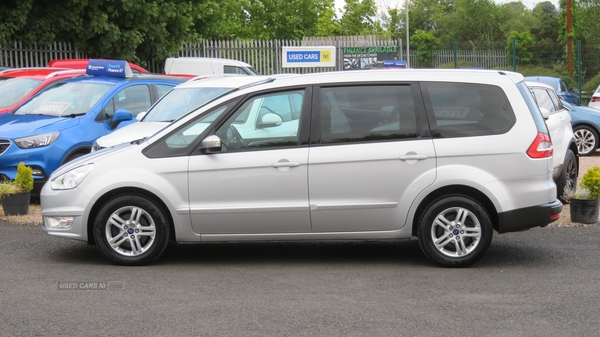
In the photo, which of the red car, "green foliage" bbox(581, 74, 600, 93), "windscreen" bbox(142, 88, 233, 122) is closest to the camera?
"windscreen" bbox(142, 88, 233, 122)

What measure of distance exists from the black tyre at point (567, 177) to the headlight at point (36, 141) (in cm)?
660

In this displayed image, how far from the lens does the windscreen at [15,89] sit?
13.8 meters

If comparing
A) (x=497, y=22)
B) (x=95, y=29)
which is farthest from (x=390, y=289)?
(x=497, y=22)

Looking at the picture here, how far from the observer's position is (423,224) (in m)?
7.57

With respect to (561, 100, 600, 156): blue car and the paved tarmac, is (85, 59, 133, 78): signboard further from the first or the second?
(561, 100, 600, 156): blue car

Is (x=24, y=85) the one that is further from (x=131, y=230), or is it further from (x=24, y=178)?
(x=131, y=230)

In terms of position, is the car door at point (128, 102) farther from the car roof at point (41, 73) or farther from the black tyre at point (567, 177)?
the black tyre at point (567, 177)

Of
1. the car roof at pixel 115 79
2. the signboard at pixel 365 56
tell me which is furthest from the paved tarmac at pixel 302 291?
the signboard at pixel 365 56

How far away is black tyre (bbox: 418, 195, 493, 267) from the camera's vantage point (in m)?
7.55

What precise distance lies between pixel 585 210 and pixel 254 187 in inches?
174

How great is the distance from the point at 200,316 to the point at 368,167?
2.22 meters

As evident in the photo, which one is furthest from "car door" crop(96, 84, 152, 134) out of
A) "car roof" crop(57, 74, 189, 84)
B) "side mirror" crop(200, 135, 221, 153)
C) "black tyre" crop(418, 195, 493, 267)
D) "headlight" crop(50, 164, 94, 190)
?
"black tyre" crop(418, 195, 493, 267)

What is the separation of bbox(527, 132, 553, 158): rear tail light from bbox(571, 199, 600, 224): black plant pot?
8.71ft

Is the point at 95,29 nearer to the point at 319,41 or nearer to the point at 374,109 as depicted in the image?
the point at 319,41
